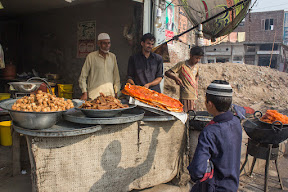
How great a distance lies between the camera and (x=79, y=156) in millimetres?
2145

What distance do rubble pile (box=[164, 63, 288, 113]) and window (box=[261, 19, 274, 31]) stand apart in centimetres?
1894

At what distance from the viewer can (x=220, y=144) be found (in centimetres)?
156

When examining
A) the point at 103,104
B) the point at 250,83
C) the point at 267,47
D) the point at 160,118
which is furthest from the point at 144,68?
the point at 267,47

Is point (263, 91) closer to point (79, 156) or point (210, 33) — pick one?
point (210, 33)

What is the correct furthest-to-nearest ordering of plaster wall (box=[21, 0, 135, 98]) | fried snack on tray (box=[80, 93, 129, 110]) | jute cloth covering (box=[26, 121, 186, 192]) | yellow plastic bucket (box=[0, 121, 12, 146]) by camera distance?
plaster wall (box=[21, 0, 135, 98]) → yellow plastic bucket (box=[0, 121, 12, 146]) → fried snack on tray (box=[80, 93, 129, 110]) → jute cloth covering (box=[26, 121, 186, 192])

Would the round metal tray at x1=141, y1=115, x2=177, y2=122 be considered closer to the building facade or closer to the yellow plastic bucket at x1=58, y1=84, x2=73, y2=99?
the yellow plastic bucket at x1=58, y1=84, x2=73, y2=99

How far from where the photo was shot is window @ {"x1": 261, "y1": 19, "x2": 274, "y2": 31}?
28894 millimetres

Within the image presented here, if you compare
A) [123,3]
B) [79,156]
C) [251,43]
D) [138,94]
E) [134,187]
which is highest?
[251,43]

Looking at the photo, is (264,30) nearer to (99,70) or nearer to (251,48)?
(251,48)

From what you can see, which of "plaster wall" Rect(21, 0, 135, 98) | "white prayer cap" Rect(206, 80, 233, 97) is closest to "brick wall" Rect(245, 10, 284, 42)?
"plaster wall" Rect(21, 0, 135, 98)

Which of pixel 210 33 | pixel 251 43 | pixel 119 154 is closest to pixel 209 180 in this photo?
pixel 119 154

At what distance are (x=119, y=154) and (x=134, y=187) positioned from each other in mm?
535

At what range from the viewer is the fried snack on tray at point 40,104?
6.29 ft

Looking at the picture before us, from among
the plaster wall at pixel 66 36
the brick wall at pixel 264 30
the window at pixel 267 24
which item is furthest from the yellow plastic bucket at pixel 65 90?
the window at pixel 267 24
